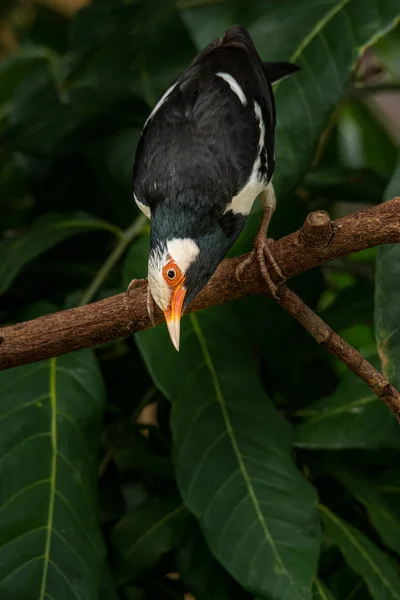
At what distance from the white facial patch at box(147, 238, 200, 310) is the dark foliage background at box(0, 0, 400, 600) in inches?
11.3

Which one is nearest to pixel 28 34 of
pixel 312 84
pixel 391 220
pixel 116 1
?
pixel 116 1

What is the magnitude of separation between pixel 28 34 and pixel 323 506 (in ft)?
Answer: 7.23

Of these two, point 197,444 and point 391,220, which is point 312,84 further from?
point 197,444

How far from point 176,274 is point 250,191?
27 cm

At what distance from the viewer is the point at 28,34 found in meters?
3.14

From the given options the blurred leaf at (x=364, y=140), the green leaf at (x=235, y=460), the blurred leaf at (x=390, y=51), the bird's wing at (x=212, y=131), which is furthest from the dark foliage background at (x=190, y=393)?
the blurred leaf at (x=364, y=140)

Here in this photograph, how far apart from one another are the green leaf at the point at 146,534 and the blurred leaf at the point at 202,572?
0.03 metres

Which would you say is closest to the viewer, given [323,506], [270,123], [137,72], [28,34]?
[270,123]

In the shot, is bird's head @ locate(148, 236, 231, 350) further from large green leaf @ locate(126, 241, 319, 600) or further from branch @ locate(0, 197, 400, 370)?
large green leaf @ locate(126, 241, 319, 600)

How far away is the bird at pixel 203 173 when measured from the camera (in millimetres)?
1416

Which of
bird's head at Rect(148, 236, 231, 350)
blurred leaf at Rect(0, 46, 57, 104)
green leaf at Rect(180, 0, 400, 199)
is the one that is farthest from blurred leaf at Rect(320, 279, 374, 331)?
blurred leaf at Rect(0, 46, 57, 104)

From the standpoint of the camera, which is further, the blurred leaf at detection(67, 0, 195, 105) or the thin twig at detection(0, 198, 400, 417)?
the blurred leaf at detection(67, 0, 195, 105)

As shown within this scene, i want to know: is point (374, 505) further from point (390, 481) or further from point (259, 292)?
point (259, 292)

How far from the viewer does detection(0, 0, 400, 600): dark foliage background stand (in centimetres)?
156
